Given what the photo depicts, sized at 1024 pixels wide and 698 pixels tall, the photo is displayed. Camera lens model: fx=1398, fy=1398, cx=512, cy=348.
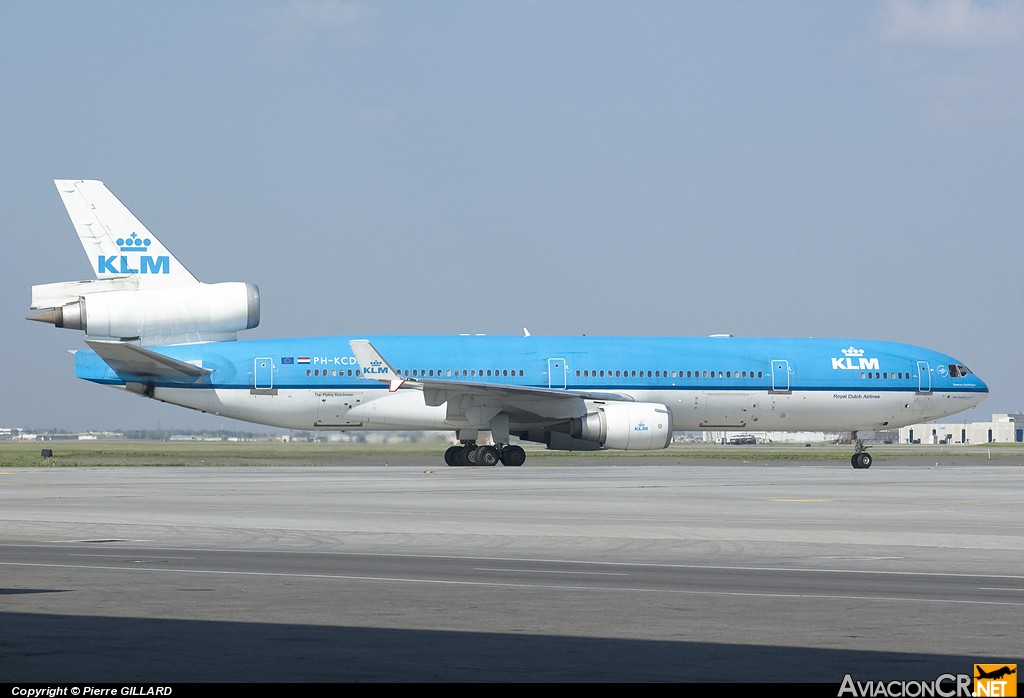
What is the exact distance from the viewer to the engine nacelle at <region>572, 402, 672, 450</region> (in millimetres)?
44688

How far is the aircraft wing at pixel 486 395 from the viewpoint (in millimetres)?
44719

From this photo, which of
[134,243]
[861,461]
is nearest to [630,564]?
[134,243]

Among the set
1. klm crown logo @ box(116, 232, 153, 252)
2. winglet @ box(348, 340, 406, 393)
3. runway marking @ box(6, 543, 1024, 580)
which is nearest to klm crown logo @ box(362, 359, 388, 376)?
winglet @ box(348, 340, 406, 393)

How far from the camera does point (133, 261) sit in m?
46.7

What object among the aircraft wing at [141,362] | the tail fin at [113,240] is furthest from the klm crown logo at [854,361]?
the tail fin at [113,240]

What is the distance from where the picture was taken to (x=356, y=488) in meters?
32.5

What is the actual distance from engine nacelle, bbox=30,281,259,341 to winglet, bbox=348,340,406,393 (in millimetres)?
4352

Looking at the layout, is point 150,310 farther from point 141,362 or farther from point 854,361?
point 854,361

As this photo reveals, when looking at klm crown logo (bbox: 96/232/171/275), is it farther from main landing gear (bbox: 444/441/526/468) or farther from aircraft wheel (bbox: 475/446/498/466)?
aircraft wheel (bbox: 475/446/498/466)

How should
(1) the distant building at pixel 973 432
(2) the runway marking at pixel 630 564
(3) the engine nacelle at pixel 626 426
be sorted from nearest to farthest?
(2) the runway marking at pixel 630 564 < (3) the engine nacelle at pixel 626 426 < (1) the distant building at pixel 973 432

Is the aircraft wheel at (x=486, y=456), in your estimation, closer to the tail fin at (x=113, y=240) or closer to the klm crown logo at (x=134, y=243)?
the tail fin at (x=113, y=240)

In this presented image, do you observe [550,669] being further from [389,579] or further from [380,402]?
[380,402]

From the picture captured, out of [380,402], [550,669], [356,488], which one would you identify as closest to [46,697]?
[550,669]

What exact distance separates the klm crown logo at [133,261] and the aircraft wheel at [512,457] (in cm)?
1295
